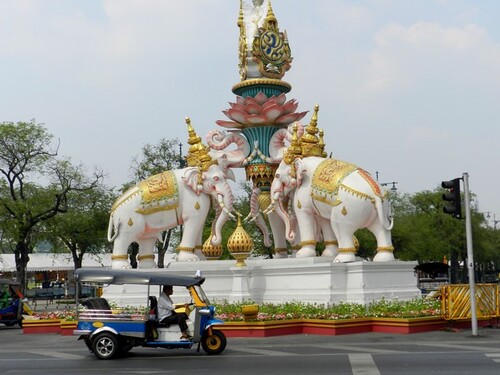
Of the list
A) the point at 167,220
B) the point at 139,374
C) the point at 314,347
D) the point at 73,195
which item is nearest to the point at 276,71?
the point at 167,220

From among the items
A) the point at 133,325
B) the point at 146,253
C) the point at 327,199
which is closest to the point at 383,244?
the point at 327,199

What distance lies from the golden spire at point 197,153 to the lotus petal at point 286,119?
2429 millimetres

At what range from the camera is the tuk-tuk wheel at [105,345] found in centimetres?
1362

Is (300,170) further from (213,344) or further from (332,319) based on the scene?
(213,344)

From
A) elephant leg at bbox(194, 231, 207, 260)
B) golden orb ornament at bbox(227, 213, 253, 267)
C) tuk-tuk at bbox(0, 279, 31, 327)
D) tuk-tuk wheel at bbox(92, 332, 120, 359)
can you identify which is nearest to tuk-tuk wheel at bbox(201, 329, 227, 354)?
tuk-tuk wheel at bbox(92, 332, 120, 359)

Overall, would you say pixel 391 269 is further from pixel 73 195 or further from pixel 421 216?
pixel 421 216

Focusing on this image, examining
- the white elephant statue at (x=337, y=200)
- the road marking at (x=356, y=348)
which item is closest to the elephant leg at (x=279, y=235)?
the white elephant statue at (x=337, y=200)

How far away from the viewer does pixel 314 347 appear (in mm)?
14992

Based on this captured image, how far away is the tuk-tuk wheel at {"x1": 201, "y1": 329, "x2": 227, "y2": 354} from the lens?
1394 cm

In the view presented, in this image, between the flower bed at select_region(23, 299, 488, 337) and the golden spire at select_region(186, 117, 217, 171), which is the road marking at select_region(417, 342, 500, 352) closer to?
the flower bed at select_region(23, 299, 488, 337)

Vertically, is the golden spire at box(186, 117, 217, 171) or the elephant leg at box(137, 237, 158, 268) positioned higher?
the golden spire at box(186, 117, 217, 171)

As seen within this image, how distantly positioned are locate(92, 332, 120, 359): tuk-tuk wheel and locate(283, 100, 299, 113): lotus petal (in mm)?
11185

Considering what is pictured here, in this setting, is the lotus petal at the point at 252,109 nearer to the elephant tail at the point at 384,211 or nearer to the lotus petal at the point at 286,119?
the lotus petal at the point at 286,119

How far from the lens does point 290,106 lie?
75.3 feet
